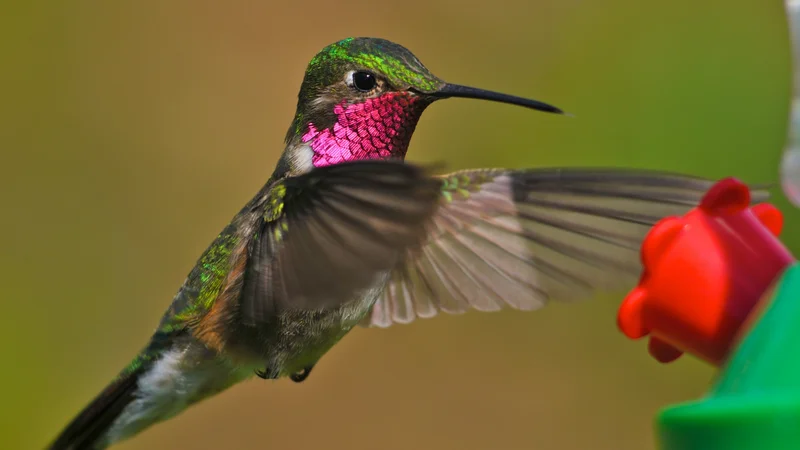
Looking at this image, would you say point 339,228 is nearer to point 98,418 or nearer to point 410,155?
point 98,418

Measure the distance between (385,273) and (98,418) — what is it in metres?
0.76

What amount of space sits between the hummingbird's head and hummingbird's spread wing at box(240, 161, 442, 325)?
329mm

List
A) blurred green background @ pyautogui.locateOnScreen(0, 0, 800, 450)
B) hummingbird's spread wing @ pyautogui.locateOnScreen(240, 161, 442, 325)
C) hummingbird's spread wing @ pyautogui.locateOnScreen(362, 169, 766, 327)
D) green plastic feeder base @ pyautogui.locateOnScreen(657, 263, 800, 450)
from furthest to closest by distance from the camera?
blurred green background @ pyautogui.locateOnScreen(0, 0, 800, 450) < hummingbird's spread wing @ pyautogui.locateOnScreen(362, 169, 766, 327) < hummingbird's spread wing @ pyautogui.locateOnScreen(240, 161, 442, 325) < green plastic feeder base @ pyautogui.locateOnScreen(657, 263, 800, 450)

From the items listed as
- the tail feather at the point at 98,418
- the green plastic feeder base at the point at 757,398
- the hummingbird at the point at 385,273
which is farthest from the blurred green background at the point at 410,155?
the green plastic feeder base at the point at 757,398

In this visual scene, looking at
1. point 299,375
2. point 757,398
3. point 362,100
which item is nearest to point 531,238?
point 362,100

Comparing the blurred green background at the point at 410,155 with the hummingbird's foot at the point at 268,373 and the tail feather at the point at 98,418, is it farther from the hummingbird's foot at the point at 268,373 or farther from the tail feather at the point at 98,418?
the hummingbird's foot at the point at 268,373

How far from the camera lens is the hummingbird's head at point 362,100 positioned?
2023mm

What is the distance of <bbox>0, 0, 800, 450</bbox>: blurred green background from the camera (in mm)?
3734

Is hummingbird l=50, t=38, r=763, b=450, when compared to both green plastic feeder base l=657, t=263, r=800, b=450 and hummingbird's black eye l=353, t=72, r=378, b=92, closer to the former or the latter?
hummingbird's black eye l=353, t=72, r=378, b=92

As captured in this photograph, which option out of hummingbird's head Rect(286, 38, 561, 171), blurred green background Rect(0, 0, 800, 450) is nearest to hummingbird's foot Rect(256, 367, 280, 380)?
hummingbird's head Rect(286, 38, 561, 171)

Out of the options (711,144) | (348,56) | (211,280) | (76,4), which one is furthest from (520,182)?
(76,4)

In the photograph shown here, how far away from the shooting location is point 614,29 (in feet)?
13.2

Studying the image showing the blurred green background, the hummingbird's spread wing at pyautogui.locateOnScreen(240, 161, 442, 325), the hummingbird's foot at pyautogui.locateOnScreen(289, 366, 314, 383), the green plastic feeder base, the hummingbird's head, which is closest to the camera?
the green plastic feeder base

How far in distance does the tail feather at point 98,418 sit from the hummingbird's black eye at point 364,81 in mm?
755
